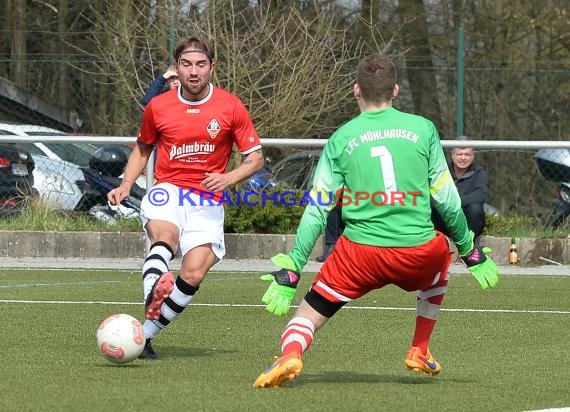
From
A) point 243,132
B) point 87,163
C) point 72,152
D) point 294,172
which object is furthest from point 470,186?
point 243,132

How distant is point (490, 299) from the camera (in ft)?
38.2

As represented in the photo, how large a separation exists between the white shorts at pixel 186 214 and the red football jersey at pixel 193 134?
0.22 feet

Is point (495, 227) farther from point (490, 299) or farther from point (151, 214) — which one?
point (151, 214)

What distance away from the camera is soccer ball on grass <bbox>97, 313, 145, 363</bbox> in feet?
23.6

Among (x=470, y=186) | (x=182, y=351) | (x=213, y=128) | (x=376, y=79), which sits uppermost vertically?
(x=376, y=79)

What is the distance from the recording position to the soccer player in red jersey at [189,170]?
25.8ft

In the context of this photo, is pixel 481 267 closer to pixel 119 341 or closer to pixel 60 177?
pixel 119 341

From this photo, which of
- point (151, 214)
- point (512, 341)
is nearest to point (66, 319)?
point (151, 214)

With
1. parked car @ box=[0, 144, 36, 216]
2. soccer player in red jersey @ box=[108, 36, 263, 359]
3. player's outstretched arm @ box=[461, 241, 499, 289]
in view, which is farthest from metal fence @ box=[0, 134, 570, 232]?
player's outstretched arm @ box=[461, 241, 499, 289]

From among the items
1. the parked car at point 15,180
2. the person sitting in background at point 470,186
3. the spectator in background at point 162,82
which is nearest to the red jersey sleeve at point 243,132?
the spectator in background at point 162,82

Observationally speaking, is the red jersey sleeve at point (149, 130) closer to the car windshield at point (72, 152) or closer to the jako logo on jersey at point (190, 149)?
the jako logo on jersey at point (190, 149)

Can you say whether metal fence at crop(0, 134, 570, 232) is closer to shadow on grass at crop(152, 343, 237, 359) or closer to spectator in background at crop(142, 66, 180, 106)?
spectator in background at crop(142, 66, 180, 106)

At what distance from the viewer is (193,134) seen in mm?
7973

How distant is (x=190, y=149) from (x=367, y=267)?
2046mm
